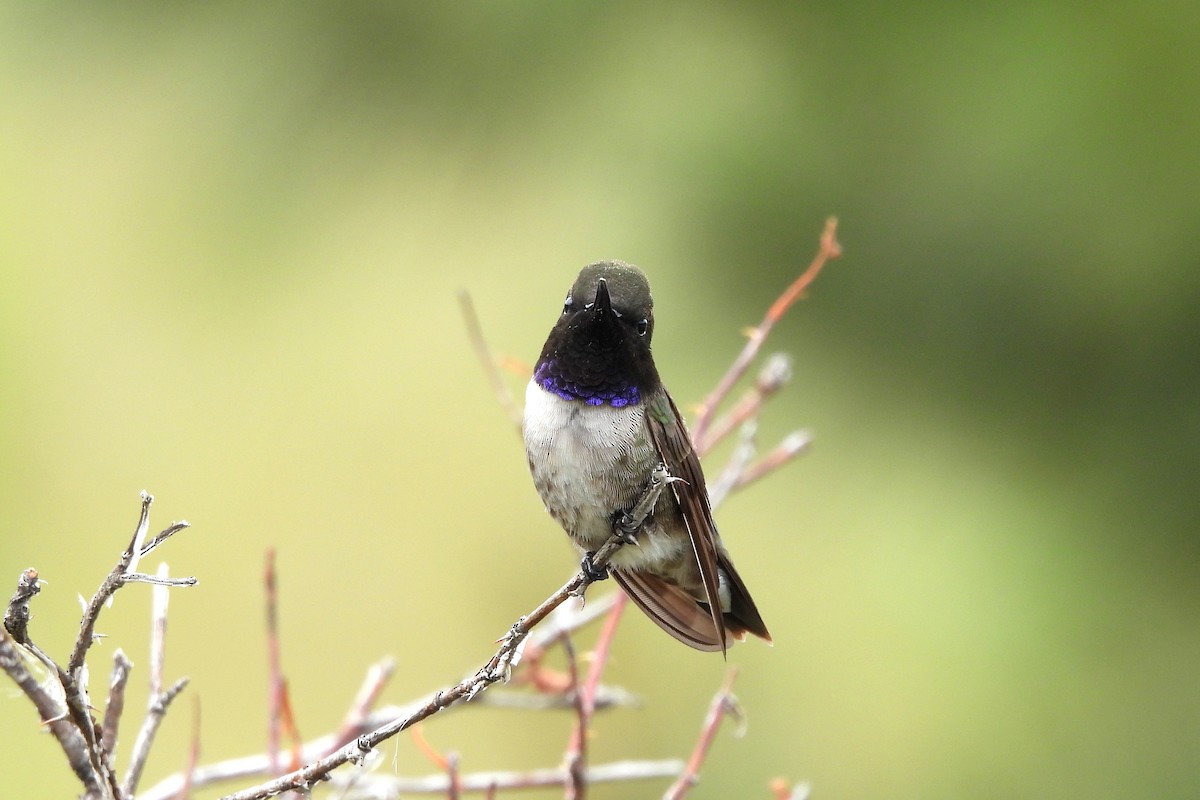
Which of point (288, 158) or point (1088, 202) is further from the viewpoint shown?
point (288, 158)

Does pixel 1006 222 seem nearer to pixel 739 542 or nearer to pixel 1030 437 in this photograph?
pixel 1030 437

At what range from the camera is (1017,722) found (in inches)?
84.5

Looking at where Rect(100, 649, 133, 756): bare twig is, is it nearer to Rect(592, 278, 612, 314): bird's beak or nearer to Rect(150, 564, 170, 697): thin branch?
Rect(150, 564, 170, 697): thin branch

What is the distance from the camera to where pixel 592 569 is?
31.8 inches

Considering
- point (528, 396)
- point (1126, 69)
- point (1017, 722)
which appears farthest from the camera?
point (1017, 722)

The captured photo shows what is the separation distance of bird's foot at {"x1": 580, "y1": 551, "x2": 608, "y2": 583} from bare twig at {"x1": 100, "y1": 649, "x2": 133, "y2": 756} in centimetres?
29

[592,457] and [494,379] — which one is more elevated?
[494,379]

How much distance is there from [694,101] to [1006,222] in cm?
67

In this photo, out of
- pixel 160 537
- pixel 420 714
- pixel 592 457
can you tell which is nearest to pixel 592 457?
pixel 592 457

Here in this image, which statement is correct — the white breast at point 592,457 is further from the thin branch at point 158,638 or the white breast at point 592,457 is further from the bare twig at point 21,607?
the bare twig at point 21,607

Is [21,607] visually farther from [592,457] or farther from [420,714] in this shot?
[592,457]

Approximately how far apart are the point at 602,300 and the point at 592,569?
20 centimetres

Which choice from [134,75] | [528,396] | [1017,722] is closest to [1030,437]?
[1017,722]

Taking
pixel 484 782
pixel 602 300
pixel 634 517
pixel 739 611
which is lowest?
pixel 484 782
